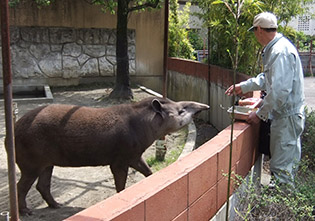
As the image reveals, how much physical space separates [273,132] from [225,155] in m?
0.87

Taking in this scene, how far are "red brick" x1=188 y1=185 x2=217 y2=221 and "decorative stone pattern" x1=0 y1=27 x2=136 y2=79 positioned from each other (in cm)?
1030

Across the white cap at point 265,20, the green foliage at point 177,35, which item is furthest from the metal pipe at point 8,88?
the green foliage at point 177,35

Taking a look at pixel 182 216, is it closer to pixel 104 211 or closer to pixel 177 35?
pixel 104 211

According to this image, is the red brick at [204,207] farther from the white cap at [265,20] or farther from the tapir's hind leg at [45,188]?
the tapir's hind leg at [45,188]

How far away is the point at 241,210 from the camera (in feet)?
11.4

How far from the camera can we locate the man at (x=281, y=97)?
361 cm

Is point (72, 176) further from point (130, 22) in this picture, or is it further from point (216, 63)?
point (130, 22)

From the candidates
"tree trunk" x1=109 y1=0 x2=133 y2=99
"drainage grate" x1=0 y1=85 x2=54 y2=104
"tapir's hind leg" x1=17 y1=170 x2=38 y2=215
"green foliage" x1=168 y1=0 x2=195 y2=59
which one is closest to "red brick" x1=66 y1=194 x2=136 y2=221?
"tapir's hind leg" x1=17 y1=170 x2=38 y2=215

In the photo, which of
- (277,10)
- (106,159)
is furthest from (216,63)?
(106,159)

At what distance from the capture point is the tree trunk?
10391 millimetres

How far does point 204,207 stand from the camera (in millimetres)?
3066

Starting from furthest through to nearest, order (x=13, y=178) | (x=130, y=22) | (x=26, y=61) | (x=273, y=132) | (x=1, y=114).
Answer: (x=130, y=22) < (x=26, y=61) < (x=1, y=114) < (x=273, y=132) < (x=13, y=178)

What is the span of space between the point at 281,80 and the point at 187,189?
1.53 m

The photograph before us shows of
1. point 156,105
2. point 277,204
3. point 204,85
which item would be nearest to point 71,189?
point 156,105
